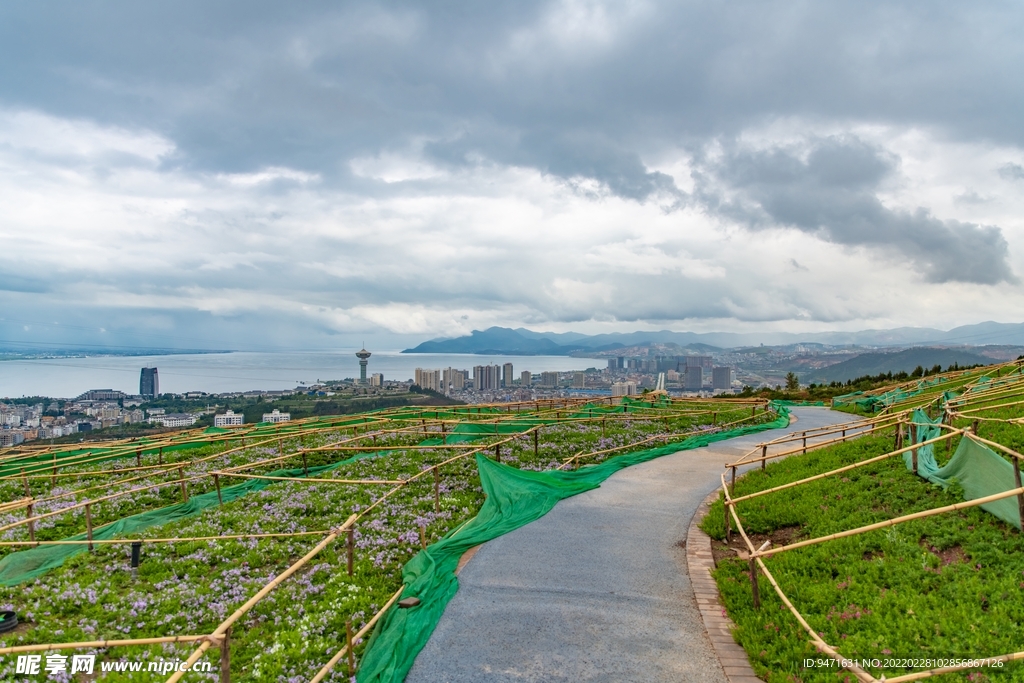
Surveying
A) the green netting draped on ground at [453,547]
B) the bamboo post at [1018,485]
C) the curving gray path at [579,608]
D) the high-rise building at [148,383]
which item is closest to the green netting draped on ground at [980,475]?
the bamboo post at [1018,485]

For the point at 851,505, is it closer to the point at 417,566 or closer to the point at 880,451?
the point at 880,451

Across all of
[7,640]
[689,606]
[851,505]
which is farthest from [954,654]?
[7,640]

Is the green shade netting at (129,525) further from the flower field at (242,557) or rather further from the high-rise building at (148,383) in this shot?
the high-rise building at (148,383)

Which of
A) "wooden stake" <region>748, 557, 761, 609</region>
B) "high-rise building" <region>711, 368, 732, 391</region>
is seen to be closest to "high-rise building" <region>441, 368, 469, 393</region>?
"high-rise building" <region>711, 368, 732, 391</region>

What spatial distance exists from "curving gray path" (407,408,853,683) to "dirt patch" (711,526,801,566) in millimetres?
606

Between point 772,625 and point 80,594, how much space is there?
9.05 meters

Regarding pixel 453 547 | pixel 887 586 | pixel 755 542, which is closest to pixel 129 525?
pixel 453 547

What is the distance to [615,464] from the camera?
16625 millimetres

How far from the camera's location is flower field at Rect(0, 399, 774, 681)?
6566mm

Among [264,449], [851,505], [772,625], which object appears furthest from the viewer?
[264,449]

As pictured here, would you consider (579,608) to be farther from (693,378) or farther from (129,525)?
(693,378)

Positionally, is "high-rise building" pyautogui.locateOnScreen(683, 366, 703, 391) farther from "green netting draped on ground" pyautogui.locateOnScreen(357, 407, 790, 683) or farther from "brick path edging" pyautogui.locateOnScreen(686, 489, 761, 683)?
"brick path edging" pyautogui.locateOnScreen(686, 489, 761, 683)

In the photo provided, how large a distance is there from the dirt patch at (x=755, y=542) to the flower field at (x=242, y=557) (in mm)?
4798

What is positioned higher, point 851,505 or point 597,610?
point 851,505
